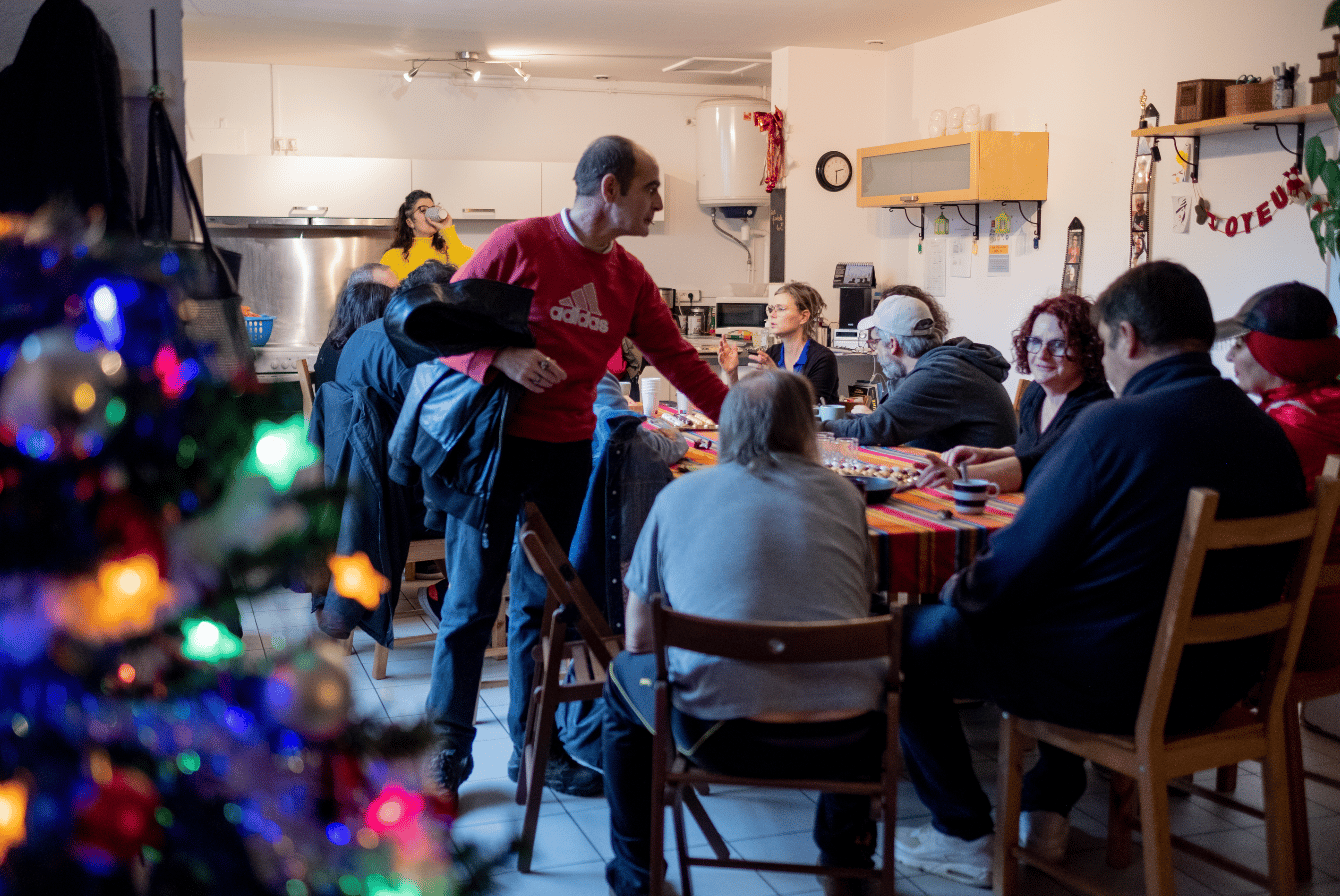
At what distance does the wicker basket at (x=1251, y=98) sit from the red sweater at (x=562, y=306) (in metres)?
2.93

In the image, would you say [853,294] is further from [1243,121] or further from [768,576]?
[768,576]

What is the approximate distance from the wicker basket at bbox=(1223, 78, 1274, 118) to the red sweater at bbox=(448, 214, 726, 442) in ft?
9.61

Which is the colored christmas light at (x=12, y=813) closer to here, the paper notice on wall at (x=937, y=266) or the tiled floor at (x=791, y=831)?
the tiled floor at (x=791, y=831)

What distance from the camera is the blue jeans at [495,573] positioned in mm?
2547

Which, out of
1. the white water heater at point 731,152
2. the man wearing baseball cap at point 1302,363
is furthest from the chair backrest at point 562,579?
the white water heater at point 731,152

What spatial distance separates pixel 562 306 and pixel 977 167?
379cm

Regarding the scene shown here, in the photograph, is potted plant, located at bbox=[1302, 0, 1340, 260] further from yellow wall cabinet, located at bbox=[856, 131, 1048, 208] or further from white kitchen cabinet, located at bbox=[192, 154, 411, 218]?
white kitchen cabinet, located at bbox=[192, 154, 411, 218]

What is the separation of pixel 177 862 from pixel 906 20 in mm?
6014

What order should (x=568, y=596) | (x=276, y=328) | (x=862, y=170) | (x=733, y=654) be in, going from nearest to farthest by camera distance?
(x=733, y=654) → (x=568, y=596) → (x=862, y=170) → (x=276, y=328)

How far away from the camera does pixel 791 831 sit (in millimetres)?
2514

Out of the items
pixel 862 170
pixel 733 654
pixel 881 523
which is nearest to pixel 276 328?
pixel 862 170

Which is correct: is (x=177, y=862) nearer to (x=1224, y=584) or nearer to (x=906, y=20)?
(x=1224, y=584)

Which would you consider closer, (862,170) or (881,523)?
(881,523)

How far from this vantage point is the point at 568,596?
225 centimetres
